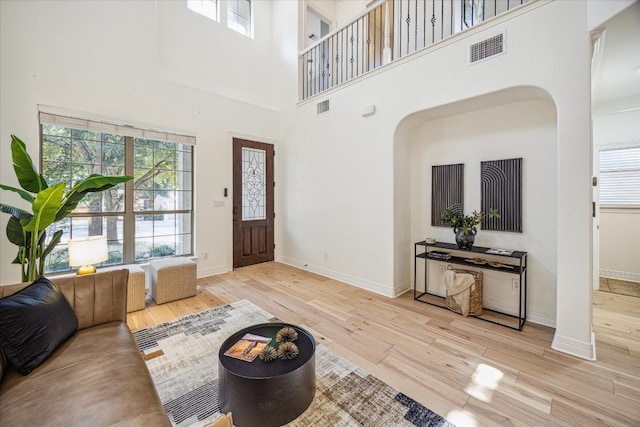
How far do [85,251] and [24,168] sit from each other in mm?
880

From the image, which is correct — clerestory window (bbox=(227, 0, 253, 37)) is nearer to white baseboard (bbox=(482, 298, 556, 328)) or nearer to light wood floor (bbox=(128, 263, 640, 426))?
light wood floor (bbox=(128, 263, 640, 426))

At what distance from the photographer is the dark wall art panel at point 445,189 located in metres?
3.49

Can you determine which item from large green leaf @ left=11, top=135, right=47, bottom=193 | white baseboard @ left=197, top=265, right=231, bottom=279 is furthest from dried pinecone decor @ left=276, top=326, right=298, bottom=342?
white baseboard @ left=197, top=265, right=231, bottom=279

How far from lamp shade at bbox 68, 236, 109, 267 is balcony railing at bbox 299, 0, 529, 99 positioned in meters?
4.02

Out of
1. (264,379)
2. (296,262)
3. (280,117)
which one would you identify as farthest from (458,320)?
(280,117)

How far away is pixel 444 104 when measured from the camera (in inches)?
124

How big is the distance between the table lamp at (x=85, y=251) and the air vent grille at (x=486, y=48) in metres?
4.43

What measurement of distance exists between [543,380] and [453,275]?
1267 mm

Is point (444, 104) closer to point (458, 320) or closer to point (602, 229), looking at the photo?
point (458, 320)

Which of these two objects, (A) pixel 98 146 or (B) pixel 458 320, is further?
(A) pixel 98 146

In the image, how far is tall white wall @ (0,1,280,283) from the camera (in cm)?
312

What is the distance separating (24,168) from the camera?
2254 mm

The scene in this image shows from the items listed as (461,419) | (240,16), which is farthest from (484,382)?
(240,16)

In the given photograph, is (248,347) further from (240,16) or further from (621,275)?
(240,16)
